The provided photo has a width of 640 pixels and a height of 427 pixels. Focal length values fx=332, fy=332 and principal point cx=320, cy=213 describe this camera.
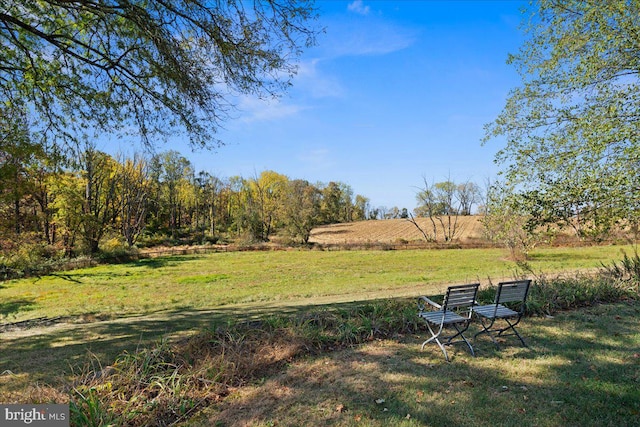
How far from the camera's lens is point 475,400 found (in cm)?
375

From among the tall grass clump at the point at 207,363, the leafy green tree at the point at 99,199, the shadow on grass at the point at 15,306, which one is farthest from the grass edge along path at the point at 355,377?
the leafy green tree at the point at 99,199

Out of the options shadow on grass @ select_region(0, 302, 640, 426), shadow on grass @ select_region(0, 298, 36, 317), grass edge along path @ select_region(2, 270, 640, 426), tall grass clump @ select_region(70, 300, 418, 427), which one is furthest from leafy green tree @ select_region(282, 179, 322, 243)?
grass edge along path @ select_region(2, 270, 640, 426)

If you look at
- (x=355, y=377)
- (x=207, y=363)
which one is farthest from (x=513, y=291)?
(x=207, y=363)

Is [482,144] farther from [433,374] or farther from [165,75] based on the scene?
[165,75]

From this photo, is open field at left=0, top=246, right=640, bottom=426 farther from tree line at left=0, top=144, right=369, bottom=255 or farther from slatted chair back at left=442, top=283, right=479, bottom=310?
tree line at left=0, top=144, right=369, bottom=255

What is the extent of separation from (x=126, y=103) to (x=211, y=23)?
309 cm

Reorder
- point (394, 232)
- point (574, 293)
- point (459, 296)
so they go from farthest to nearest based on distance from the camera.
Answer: point (394, 232)
point (574, 293)
point (459, 296)

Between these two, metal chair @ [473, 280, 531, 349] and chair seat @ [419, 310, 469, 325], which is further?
metal chair @ [473, 280, 531, 349]

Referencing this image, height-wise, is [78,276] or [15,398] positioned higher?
[15,398]

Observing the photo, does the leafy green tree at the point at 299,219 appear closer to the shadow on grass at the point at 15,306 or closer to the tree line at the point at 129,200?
the tree line at the point at 129,200

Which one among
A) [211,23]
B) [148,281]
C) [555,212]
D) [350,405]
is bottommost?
[148,281]

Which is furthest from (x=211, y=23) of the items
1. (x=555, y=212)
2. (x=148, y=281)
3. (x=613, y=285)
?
(x=148, y=281)

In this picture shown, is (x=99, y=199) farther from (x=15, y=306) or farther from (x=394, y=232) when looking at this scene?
(x=394, y=232)

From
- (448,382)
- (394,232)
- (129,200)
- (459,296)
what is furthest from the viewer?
(394,232)
